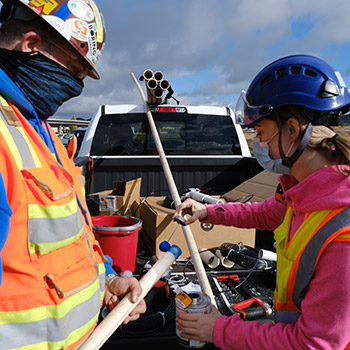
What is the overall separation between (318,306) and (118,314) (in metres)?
0.90

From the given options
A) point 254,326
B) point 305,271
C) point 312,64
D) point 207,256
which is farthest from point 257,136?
point 207,256

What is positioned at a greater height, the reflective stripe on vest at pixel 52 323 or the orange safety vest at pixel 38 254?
the orange safety vest at pixel 38 254

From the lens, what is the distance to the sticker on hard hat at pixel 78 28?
4.73 feet

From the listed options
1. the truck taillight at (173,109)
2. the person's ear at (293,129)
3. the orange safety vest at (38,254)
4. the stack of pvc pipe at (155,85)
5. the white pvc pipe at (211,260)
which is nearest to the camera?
the orange safety vest at (38,254)

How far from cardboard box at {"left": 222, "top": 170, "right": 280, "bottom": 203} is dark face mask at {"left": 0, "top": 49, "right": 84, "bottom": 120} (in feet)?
9.02

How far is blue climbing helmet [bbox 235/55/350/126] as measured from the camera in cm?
146

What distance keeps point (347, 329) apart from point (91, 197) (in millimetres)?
3676

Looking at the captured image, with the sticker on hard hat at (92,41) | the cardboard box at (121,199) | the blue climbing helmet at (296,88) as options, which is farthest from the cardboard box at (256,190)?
the sticker on hard hat at (92,41)

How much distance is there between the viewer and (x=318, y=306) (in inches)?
43.9

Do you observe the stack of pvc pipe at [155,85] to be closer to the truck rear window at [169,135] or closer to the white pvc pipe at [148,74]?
the white pvc pipe at [148,74]

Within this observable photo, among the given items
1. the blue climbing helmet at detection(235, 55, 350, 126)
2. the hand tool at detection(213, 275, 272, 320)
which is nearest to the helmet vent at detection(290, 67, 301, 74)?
the blue climbing helmet at detection(235, 55, 350, 126)

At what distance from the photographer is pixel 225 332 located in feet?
4.45

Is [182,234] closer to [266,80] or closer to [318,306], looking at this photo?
[266,80]

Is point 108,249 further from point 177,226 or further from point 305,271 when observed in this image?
point 305,271
